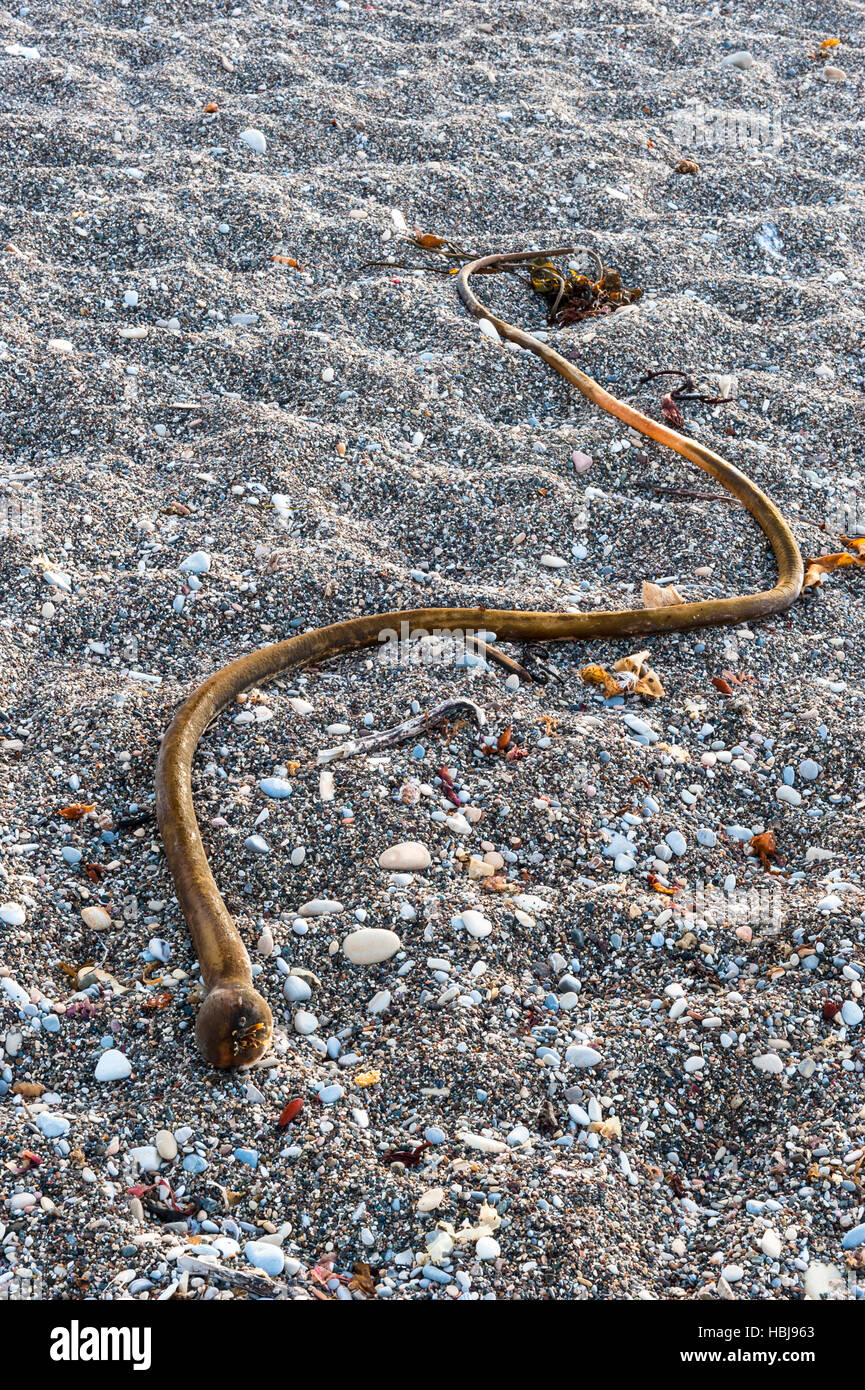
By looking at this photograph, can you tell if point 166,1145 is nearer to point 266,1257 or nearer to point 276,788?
point 266,1257

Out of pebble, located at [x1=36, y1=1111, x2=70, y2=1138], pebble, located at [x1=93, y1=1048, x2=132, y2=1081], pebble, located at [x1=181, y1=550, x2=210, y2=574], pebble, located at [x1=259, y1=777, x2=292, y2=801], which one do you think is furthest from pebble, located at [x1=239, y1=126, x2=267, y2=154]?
pebble, located at [x1=36, y1=1111, x2=70, y2=1138]

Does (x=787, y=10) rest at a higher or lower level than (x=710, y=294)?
higher

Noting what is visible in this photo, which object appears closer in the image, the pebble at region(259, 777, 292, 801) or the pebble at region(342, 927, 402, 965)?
the pebble at region(342, 927, 402, 965)

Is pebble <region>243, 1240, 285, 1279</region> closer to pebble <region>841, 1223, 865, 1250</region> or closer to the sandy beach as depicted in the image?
the sandy beach

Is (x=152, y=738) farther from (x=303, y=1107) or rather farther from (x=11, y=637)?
(x=303, y=1107)

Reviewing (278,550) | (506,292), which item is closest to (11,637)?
(278,550)

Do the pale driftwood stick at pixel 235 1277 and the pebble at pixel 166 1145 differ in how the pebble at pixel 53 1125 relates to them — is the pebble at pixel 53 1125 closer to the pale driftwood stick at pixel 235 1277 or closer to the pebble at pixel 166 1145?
the pebble at pixel 166 1145

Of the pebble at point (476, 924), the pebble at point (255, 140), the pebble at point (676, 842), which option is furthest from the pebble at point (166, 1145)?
the pebble at point (255, 140)
